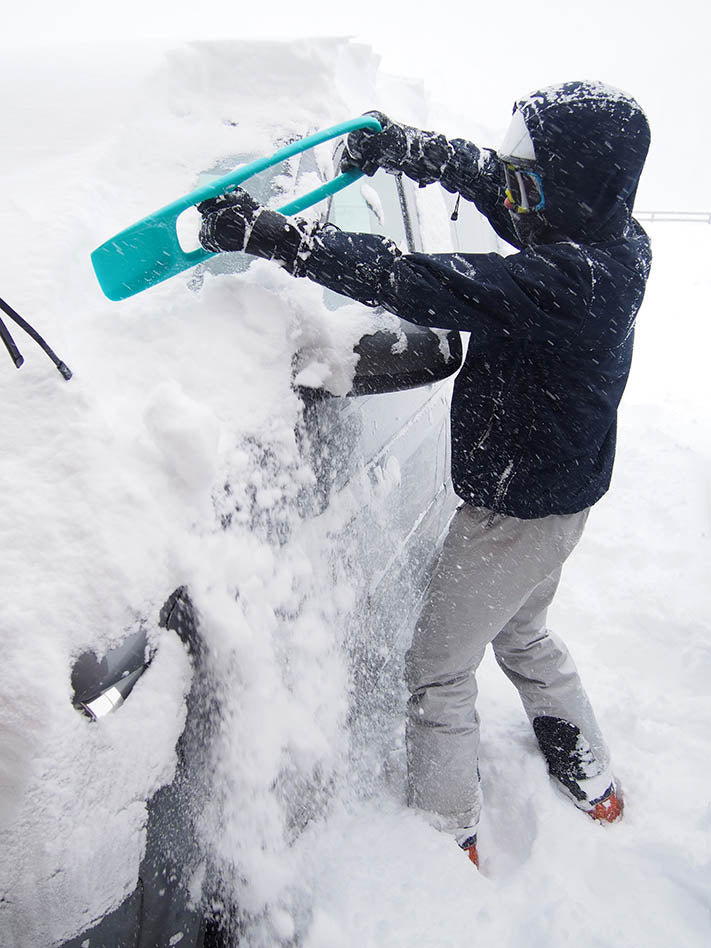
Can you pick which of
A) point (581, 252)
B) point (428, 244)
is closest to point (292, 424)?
point (581, 252)

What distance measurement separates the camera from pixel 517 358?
1590 millimetres

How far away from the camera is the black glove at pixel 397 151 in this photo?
1.76 meters

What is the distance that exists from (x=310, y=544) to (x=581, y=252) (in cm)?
83

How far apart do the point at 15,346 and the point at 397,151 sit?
119 cm

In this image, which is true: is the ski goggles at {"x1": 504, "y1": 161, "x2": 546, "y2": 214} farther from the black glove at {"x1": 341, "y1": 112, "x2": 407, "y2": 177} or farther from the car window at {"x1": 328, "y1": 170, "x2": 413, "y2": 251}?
the car window at {"x1": 328, "y1": 170, "x2": 413, "y2": 251}

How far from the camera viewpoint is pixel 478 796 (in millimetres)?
1893

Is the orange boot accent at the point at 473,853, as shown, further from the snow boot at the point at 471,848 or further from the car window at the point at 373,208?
the car window at the point at 373,208

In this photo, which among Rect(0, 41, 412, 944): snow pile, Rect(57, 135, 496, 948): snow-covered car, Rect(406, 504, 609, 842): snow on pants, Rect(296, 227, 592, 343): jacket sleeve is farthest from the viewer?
Rect(406, 504, 609, 842): snow on pants

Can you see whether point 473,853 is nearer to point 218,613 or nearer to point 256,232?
point 218,613

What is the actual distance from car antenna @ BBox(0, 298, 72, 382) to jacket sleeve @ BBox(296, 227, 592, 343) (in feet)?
1.73

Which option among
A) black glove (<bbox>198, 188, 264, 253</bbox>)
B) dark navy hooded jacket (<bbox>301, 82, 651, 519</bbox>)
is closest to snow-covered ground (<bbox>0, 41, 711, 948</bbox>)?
black glove (<bbox>198, 188, 264, 253</bbox>)

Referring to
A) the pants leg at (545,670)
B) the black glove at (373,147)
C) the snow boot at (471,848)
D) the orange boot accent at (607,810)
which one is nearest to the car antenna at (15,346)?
the black glove at (373,147)

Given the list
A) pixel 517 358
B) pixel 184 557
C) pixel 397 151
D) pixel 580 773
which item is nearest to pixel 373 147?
pixel 397 151

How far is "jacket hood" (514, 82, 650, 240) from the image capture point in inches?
54.9
